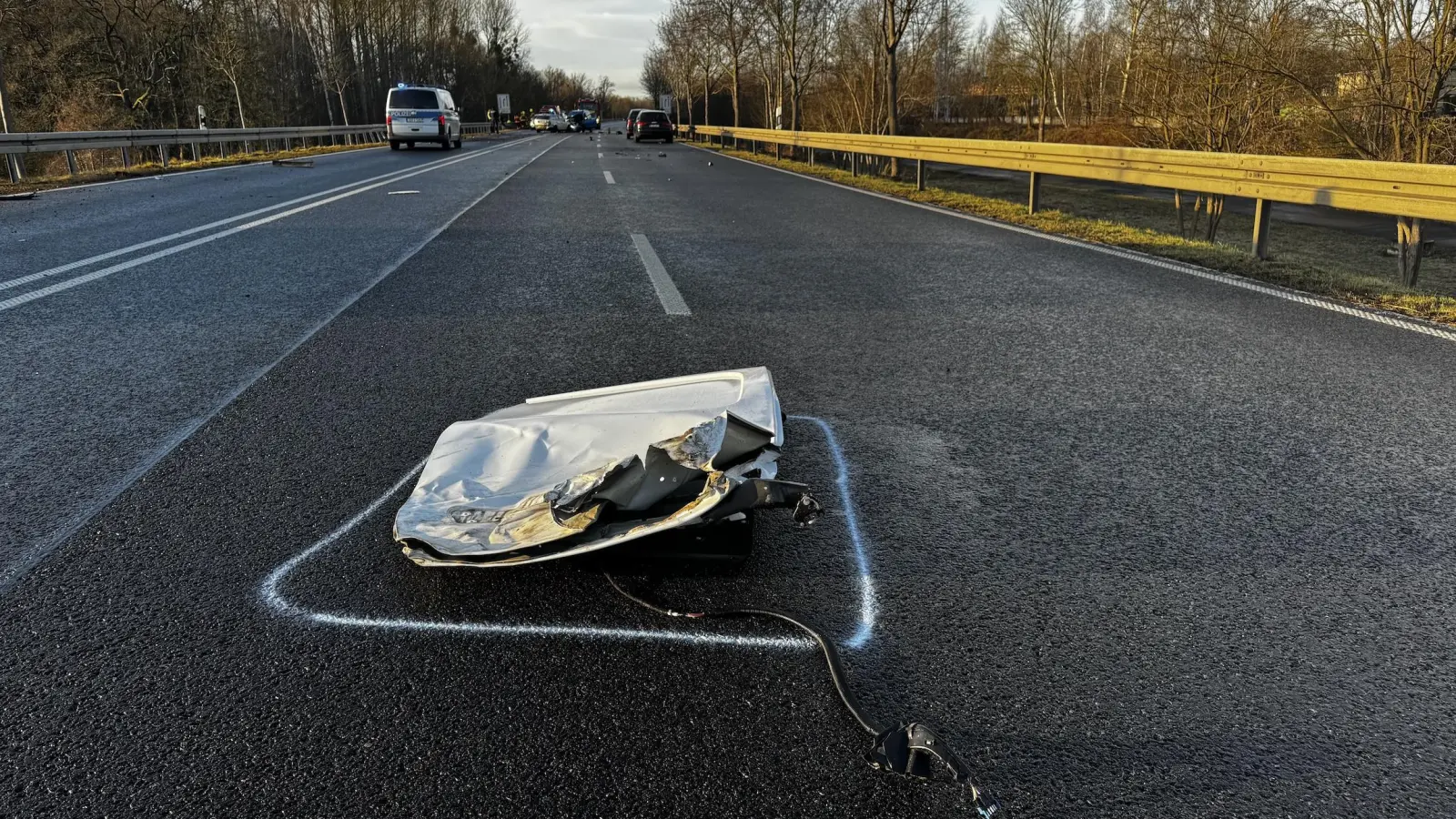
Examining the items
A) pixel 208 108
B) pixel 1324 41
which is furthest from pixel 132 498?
pixel 208 108

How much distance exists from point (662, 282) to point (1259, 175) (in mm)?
5689

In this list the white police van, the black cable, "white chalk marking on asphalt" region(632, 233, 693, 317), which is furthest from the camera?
the white police van

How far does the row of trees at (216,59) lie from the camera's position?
32.6 metres

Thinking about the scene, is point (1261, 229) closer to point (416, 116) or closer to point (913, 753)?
point (913, 753)

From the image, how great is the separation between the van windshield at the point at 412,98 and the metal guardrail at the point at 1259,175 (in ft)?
74.1

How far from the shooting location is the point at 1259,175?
8250mm

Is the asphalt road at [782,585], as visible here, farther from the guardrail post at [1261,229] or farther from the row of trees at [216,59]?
the row of trees at [216,59]

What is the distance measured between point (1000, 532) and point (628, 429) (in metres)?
1.22

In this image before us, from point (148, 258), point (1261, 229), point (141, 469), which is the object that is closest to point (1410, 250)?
point (1261, 229)

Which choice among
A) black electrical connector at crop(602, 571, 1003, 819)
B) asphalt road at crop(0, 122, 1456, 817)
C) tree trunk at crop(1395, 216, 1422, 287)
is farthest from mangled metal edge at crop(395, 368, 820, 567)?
tree trunk at crop(1395, 216, 1422, 287)

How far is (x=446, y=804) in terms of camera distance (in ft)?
5.47

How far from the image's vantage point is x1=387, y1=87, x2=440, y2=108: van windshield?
30797mm

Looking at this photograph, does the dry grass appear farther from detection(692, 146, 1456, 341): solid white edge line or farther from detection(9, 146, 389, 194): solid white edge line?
detection(9, 146, 389, 194): solid white edge line

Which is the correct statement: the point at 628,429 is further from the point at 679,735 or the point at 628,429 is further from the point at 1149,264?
the point at 1149,264
